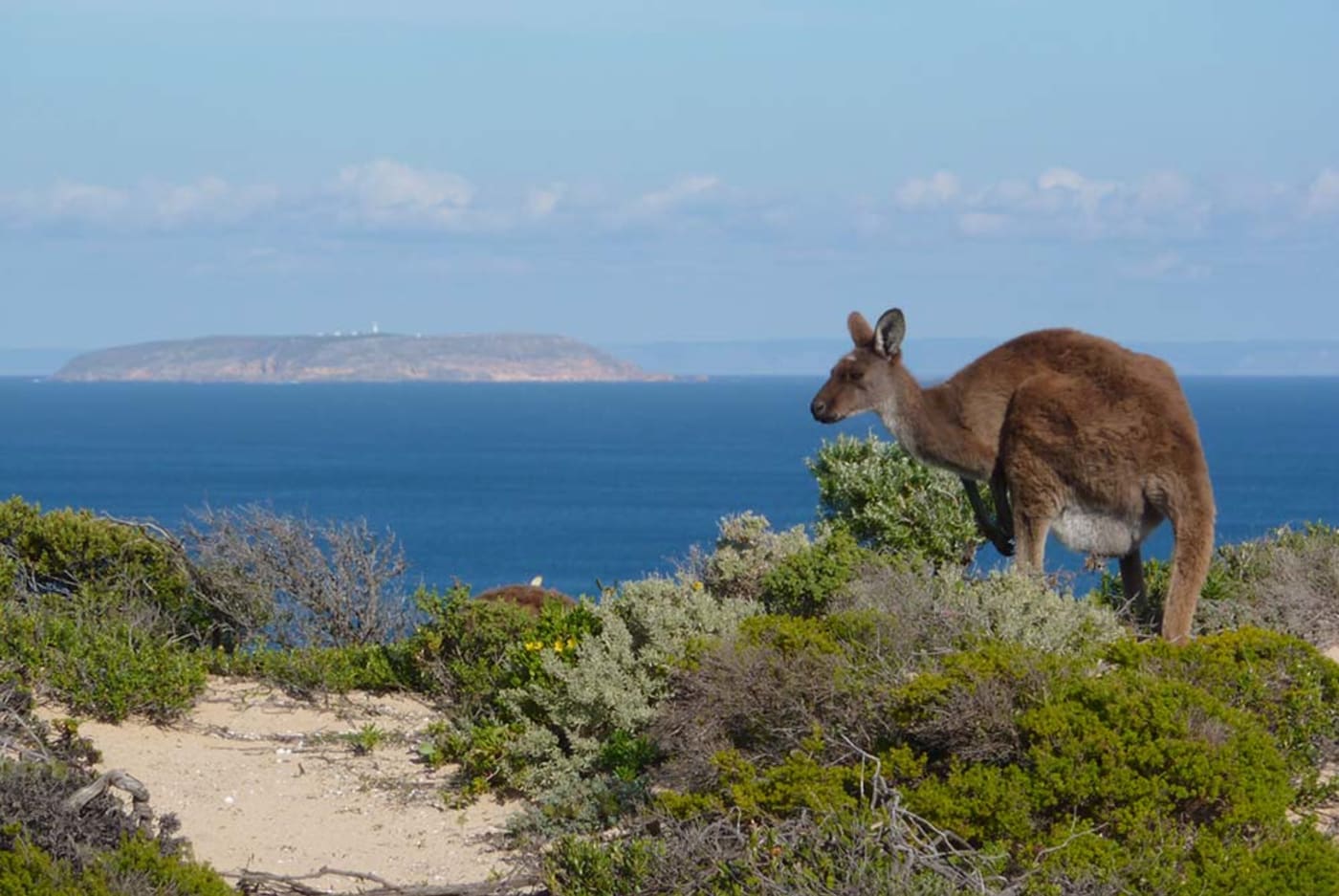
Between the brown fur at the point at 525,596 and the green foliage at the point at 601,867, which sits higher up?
the brown fur at the point at 525,596

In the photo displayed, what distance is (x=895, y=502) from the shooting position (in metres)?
15.3

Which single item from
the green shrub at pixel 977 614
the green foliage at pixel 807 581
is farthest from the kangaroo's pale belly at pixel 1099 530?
the green foliage at pixel 807 581

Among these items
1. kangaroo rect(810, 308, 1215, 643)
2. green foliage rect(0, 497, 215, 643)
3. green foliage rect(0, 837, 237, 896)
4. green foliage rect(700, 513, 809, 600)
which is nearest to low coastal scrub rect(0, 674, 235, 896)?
green foliage rect(0, 837, 237, 896)

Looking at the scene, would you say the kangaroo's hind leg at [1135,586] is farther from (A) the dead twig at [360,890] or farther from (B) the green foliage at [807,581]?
(A) the dead twig at [360,890]

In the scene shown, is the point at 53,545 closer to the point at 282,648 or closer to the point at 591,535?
the point at 282,648

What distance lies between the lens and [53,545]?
43.0 ft

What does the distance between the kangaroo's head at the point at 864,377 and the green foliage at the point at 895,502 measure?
336 cm

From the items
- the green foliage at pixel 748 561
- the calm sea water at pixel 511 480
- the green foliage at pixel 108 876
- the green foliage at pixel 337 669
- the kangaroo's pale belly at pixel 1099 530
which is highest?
the kangaroo's pale belly at pixel 1099 530

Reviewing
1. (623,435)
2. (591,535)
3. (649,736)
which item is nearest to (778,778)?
(649,736)

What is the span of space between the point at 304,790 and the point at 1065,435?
502 centimetres

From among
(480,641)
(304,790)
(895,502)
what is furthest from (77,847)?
(895,502)

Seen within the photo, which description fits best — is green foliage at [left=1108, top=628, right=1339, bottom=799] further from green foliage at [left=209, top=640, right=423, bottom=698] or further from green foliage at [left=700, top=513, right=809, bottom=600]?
green foliage at [left=209, top=640, right=423, bottom=698]

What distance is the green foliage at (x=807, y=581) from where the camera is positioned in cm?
1053

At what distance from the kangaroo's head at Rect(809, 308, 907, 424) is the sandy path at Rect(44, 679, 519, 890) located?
11.1 feet
